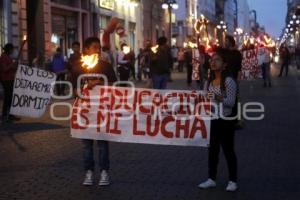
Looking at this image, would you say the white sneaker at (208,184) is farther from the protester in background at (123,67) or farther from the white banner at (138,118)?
the protester in background at (123,67)

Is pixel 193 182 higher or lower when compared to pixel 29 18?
lower

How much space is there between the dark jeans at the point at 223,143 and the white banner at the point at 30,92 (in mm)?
5979

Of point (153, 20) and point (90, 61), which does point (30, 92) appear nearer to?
point (90, 61)

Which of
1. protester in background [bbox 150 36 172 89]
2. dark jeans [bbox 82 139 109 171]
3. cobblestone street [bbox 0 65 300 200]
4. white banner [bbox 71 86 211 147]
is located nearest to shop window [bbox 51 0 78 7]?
protester in background [bbox 150 36 172 89]

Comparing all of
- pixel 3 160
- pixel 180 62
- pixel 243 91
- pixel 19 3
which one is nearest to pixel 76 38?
pixel 19 3

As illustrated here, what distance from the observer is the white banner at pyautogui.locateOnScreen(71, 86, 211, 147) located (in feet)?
30.6

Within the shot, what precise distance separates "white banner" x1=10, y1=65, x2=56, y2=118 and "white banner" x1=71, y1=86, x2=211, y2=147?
482cm

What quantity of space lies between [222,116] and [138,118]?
1.30 meters

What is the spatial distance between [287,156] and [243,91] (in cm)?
1558

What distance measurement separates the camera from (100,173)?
9430 mm

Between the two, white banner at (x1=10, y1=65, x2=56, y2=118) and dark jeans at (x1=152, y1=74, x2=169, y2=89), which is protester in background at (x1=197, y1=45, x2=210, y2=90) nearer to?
dark jeans at (x1=152, y1=74, x2=169, y2=89)

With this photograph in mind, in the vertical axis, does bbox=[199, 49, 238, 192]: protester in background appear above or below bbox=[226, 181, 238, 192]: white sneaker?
above

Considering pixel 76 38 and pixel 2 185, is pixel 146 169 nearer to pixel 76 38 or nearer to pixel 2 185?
pixel 2 185

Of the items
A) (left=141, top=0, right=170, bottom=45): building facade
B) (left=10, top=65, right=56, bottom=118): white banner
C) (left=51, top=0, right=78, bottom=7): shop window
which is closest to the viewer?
(left=10, top=65, right=56, bottom=118): white banner
